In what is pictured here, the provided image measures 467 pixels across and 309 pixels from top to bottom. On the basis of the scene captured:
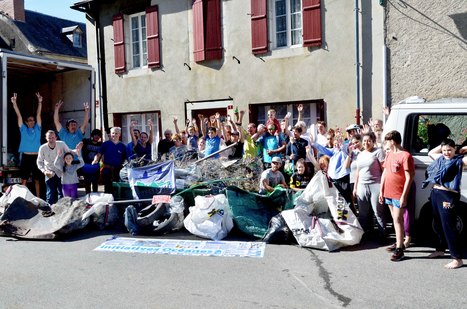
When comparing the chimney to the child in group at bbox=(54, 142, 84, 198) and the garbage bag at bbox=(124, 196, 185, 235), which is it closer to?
the child in group at bbox=(54, 142, 84, 198)

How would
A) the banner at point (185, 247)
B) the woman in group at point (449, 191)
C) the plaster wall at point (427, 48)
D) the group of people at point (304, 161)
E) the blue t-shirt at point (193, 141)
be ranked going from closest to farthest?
1. the woman in group at point (449, 191)
2. the group of people at point (304, 161)
3. the banner at point (185, 247)
4. the blue t-shirt at point (193, 141)
5. the plaster wall at point (427, 48)

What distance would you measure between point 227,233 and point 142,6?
10.3 meters

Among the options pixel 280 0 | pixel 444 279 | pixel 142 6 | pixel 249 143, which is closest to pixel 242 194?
pixel 249 143

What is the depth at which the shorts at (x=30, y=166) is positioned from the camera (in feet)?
32.3

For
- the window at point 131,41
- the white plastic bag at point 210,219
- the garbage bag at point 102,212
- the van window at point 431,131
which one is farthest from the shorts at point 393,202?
the window at point 131,41

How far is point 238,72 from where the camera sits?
1358cm

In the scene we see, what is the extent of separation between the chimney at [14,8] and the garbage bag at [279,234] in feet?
94.7

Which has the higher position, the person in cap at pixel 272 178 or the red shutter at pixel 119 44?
the red shutter at pixel 119 44

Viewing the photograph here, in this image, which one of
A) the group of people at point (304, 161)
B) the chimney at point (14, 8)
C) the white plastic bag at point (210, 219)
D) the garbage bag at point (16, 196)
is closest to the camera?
the group of people at point (304, 161)

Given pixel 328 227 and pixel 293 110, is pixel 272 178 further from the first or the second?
pixel 293 110

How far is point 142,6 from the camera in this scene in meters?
15.4

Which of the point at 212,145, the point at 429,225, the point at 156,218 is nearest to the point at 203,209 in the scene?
the point at 156,218

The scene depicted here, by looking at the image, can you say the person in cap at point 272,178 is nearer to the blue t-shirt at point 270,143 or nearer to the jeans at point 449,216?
the blue t-shirt at point 270,143

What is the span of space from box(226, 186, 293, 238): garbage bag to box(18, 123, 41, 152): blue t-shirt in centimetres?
476
